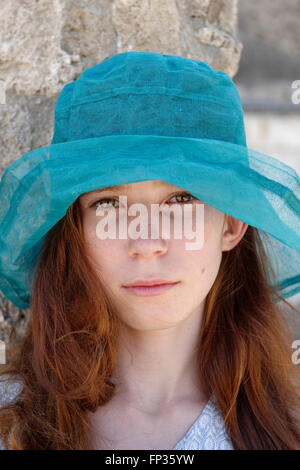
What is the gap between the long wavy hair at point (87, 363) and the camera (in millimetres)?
1065

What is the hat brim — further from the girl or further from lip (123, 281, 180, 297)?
lip (123, 281, 180, 297)

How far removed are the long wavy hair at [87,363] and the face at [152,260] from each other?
1.8 inches

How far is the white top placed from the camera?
106cm

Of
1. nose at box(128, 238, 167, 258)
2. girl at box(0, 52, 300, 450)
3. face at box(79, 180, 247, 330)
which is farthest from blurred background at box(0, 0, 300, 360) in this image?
nose at box(128, 238, 167, 258)

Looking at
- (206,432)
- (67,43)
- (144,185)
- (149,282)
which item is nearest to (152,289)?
(149,282)

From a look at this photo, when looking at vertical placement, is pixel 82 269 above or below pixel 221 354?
above

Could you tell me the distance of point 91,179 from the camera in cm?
93

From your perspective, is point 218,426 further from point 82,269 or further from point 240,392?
point 82,269

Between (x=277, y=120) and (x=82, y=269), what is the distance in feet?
9.54

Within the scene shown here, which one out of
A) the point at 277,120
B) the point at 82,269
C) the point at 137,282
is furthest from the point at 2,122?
the point at 277,120

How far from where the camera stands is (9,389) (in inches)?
45.3

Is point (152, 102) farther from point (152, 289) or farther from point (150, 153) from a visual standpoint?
point (152, 289)

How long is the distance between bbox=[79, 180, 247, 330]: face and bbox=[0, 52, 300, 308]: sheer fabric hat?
91mm

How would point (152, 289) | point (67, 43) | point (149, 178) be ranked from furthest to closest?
point (67, 43), point (152, 289), point (149, 178)
